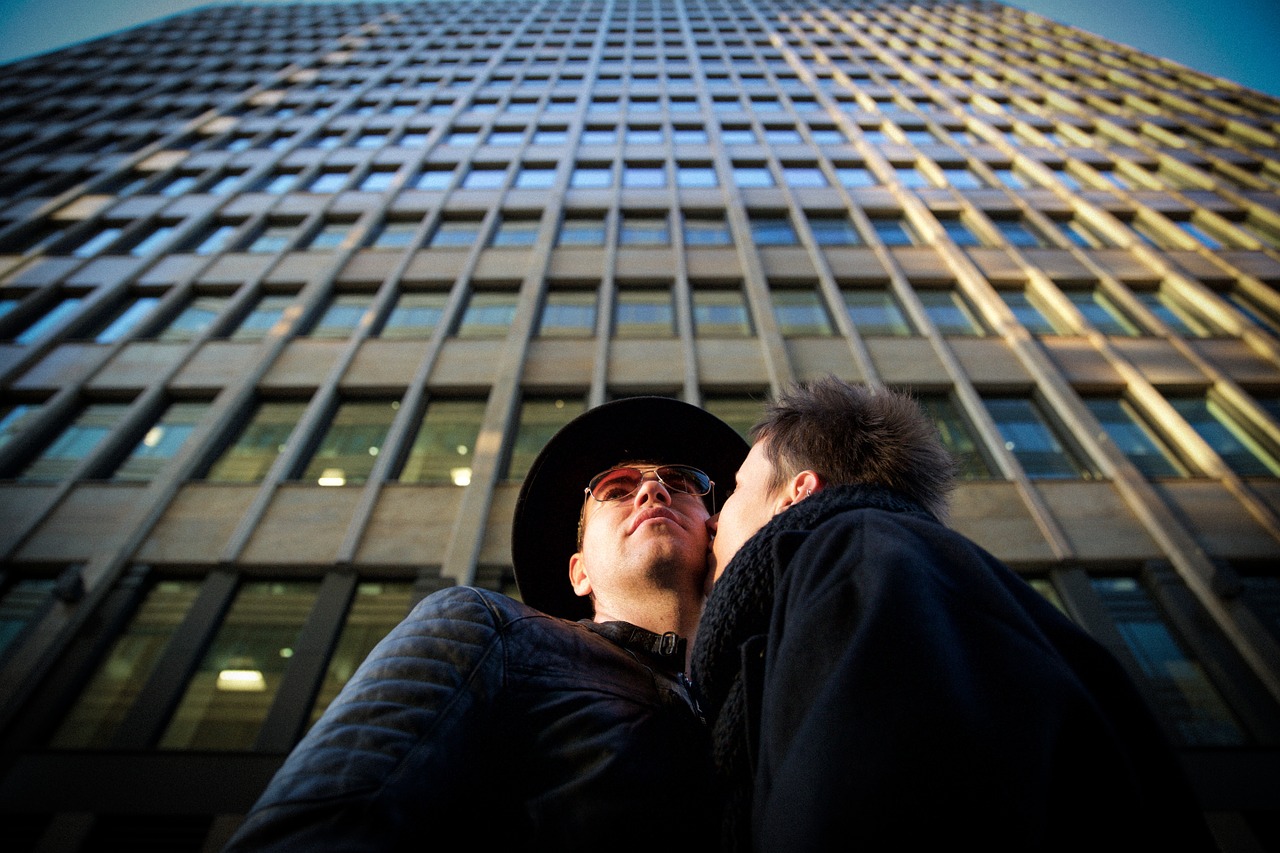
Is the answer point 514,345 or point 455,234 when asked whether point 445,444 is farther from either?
point 455,234

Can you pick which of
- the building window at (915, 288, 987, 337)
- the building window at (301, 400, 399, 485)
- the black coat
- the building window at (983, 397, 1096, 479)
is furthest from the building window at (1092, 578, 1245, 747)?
the building window at (301, 400, 399, 485)

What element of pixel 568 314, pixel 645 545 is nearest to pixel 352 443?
pixel 568 314

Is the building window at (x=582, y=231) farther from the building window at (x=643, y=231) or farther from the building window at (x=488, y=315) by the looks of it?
the building window at (x=488, y=315)

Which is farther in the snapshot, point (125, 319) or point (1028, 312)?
point (1028, 312)

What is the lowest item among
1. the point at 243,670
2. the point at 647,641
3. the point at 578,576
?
the point at 243,670

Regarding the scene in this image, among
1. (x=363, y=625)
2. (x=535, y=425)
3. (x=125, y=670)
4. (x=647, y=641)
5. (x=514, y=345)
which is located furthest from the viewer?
(x=514, y=345)

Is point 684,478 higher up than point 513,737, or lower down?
lower down

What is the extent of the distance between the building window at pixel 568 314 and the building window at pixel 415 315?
7.70 feet

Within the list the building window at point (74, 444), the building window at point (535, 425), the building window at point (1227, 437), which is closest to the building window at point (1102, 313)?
the building window at point (1227, 437)

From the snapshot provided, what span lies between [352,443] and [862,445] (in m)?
9.78

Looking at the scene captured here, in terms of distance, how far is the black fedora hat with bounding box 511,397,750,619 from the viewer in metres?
3.16

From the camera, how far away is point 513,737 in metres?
1.53

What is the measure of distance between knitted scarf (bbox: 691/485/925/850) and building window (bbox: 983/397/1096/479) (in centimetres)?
960

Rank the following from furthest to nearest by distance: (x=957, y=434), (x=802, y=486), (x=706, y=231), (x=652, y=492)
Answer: (x=706, y=231) < (x=957, y=434) < (x=652, y=492) < (x=802, y=486)
